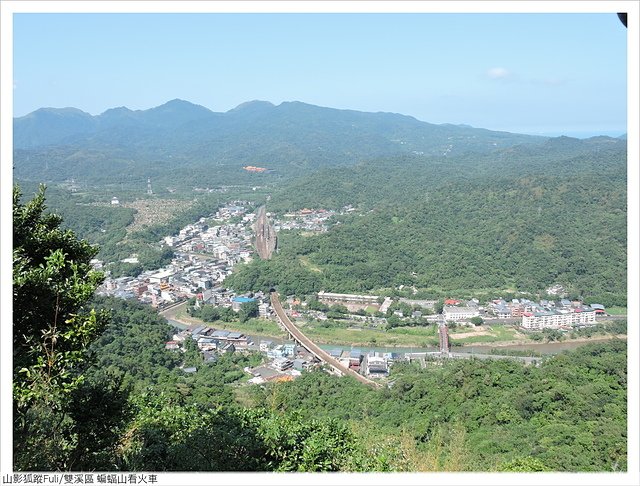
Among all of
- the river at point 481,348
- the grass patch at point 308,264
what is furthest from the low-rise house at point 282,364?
the grass patch at point 308,264

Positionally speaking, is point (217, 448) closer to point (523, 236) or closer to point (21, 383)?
point (21, 383)

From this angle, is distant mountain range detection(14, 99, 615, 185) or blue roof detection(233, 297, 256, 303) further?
Result: distant mountain range detection(14, 99, 615, 185)

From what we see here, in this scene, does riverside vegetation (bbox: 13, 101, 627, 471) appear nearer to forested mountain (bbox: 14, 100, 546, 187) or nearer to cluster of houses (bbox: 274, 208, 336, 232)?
forested mountain (bbox: 14, 100, 546, 187)

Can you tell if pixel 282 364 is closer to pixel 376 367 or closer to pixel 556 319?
pixel 376 367

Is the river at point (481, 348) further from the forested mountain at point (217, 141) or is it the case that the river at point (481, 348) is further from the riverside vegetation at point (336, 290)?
the forested mountain at point (217, 141)

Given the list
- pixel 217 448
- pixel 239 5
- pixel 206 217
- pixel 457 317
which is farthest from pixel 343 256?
pixel 239 5

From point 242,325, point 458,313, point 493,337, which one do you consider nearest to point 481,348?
point 493,337

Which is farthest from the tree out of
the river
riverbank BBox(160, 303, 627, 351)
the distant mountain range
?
the distant mountain range
